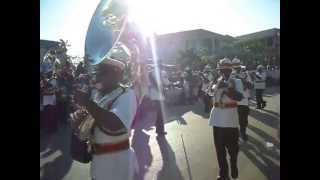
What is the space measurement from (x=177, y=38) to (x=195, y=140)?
1.83 metres

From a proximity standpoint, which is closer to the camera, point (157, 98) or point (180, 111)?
point (157, 98)

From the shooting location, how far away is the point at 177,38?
502 cm

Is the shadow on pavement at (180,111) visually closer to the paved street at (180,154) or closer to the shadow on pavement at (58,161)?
the paved street at (180,154)

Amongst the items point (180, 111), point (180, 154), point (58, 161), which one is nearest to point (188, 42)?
point (180, 154)

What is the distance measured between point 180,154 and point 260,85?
5295 mm

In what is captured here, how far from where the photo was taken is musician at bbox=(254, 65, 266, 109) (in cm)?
1016

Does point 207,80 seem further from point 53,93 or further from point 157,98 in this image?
point 53,93

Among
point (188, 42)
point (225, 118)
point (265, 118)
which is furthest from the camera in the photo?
point (265, 118)

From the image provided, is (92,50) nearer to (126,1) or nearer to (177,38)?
(126,1)

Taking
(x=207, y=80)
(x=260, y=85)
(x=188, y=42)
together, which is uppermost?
(x=188, y=42)

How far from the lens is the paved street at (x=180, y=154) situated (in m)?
4.70

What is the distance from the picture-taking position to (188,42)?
229 inches

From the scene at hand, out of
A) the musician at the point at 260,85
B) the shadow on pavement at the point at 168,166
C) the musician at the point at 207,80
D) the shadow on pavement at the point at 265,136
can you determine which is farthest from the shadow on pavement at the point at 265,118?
the shadow on pavement at the point at 168,166
